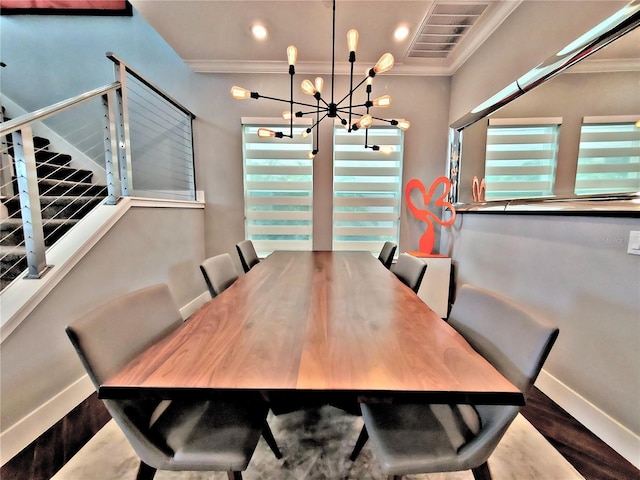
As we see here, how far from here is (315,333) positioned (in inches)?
35.3

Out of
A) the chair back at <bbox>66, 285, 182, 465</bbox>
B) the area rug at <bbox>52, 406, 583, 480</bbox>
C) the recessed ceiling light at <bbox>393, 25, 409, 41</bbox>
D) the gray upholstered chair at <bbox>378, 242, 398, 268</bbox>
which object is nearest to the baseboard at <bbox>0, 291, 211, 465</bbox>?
the area rug at <bbox>52, 406, 583, 480</bbox>

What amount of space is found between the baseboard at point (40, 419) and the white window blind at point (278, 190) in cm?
210

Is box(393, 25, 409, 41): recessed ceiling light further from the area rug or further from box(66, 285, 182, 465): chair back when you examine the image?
the area rug

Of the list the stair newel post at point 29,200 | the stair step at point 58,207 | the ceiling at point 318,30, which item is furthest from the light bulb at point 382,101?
the stair step at point 58,207

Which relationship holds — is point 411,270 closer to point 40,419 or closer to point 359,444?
point 359,444

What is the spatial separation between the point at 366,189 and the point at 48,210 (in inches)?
129

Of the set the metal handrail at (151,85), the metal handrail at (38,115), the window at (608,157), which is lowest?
the window at (608,157)

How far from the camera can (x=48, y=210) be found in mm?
2246

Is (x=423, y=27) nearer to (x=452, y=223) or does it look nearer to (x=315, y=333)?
(x=452, y=223)

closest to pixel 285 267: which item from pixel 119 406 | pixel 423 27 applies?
pixel 119 406

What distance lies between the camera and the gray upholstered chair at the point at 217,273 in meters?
1.45

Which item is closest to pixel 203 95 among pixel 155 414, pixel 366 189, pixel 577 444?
pixel 366 189

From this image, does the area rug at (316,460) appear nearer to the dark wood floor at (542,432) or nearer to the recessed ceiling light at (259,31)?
the dark wood floor at (542,432)

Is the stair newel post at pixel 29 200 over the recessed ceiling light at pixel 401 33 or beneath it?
beneath
